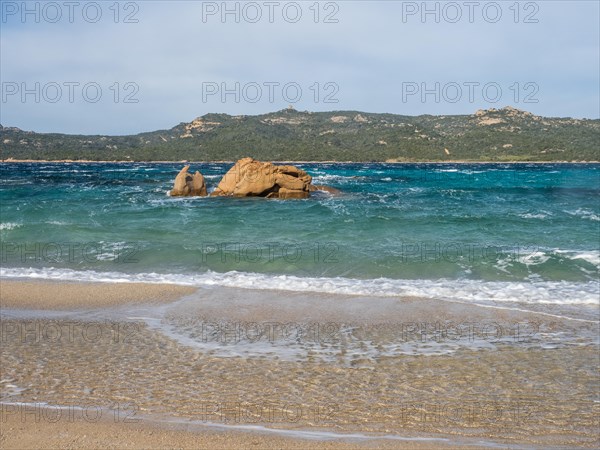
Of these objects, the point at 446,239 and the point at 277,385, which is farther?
the point at 446,239

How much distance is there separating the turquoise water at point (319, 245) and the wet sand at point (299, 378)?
3.15 meters

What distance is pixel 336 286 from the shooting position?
12797 mm

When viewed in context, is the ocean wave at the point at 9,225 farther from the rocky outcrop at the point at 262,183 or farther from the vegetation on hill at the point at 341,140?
the vegetation on hill at the point at 341,140

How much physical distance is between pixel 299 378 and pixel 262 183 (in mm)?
26514

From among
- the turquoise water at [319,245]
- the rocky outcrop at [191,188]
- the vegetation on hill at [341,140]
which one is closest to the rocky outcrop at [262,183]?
the rocky outcrop at [191,188]

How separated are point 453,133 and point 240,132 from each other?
60.4 metres

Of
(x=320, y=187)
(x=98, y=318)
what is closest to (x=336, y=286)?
(x=98, y=318)

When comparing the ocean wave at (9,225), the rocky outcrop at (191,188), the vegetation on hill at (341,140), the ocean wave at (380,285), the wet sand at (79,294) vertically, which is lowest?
the ocean wave at (380,285)

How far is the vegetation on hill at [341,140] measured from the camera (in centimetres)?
12294

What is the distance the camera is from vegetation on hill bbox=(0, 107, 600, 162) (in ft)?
403

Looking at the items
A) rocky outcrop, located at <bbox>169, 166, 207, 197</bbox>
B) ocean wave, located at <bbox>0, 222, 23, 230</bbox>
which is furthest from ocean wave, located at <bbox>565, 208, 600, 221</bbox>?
ocean wave, located at <bbox>0, 222, 23, 230</bbox>

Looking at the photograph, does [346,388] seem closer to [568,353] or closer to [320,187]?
[568,353]

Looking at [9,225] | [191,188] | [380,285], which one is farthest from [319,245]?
Result: [191,188]

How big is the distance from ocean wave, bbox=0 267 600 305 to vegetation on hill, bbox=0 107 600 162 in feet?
337
